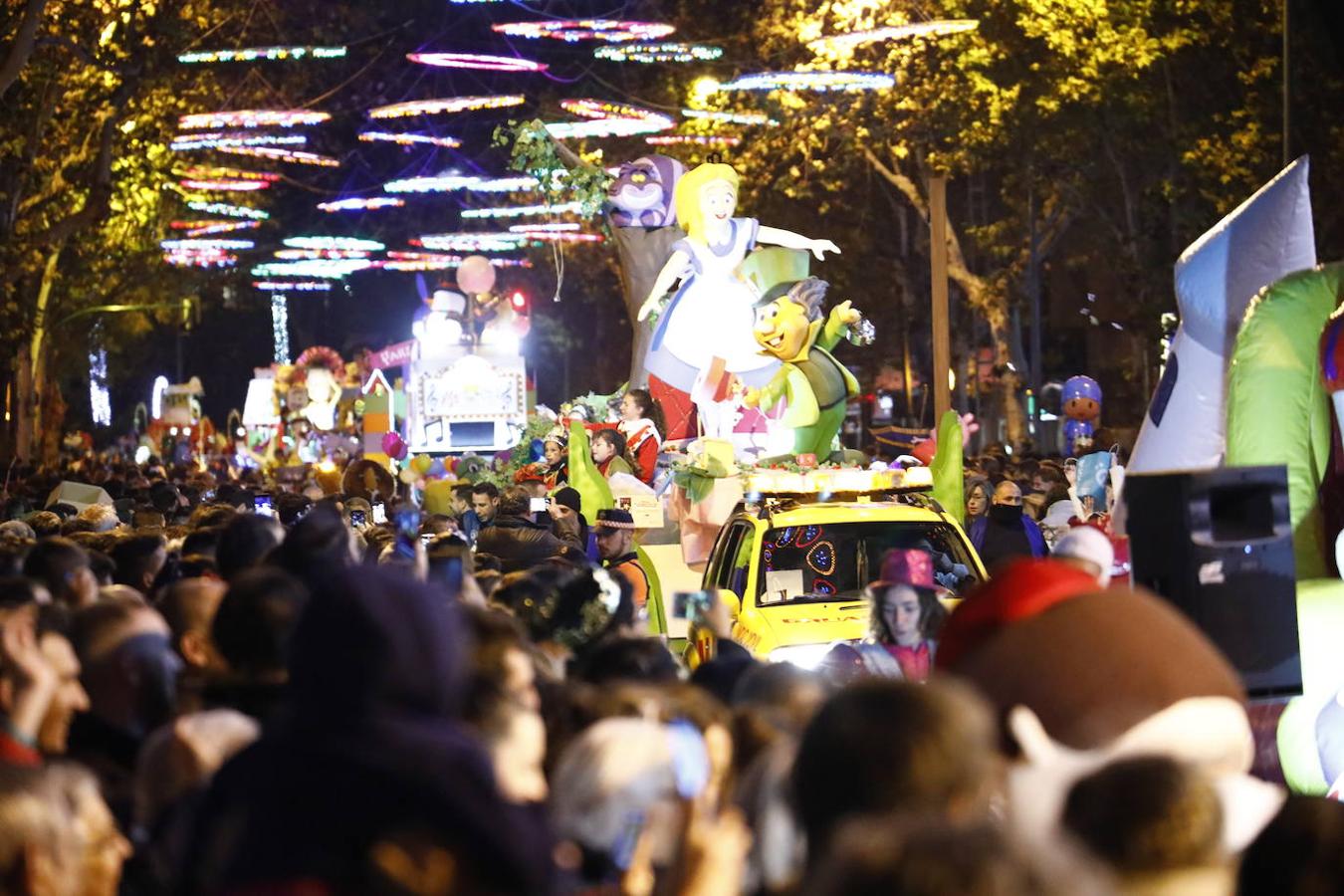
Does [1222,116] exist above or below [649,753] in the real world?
above

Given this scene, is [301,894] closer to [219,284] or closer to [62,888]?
[62,888]

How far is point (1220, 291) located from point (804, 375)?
10.1m

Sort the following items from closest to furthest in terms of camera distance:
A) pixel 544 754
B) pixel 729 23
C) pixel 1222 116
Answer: pixel 544 754 → pixel 1222 116 → pixel 729 23

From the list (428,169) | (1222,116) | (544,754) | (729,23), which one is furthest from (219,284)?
(544,754)

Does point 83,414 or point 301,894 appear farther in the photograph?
point 83,414

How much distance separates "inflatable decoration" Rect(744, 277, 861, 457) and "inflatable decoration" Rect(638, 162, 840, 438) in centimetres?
159

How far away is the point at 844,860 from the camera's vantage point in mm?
2820

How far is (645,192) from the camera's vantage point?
26844mm

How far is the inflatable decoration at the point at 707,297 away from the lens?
22.8 m

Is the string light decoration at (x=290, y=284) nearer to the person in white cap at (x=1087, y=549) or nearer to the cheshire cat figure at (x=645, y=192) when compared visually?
the cheshire cat figure at (x=645, y=192)

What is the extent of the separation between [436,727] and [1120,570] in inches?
311

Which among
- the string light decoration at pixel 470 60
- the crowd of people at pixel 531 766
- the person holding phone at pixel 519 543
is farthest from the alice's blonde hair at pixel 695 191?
the crowd of people at pixel 531 766

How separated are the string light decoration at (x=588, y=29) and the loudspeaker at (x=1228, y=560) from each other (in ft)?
68.8

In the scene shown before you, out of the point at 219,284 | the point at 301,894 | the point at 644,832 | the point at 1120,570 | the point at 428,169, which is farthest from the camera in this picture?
the point at 219,284
